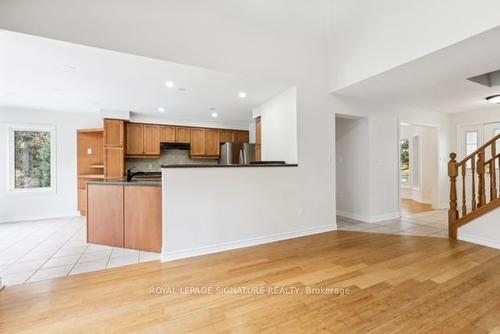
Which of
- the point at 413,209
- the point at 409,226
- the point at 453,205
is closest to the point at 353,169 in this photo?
the point at 409,226

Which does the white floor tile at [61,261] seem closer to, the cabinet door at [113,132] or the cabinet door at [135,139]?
the cabinet door at [113,132]

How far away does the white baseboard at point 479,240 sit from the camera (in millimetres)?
3055

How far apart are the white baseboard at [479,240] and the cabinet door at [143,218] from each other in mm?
4339

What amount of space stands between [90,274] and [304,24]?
14.8 feet

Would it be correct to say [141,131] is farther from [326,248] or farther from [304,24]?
[326,248]

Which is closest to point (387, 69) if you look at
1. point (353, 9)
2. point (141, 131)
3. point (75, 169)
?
point (353, 9)

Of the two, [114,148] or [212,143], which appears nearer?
[114,148]

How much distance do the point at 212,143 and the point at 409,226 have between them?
4921 mm

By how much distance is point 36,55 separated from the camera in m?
2.63

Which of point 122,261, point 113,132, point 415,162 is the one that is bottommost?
point 122,261

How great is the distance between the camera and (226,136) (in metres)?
6.62

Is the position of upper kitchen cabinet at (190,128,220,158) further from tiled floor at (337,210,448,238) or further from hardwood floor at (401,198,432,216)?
hardwood floor at (401,198,432,216)

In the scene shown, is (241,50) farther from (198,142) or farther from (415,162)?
(415,162)

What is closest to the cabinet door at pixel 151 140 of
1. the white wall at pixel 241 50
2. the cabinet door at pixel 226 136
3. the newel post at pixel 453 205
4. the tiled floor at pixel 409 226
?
the cabinet door at pixel 226 136
